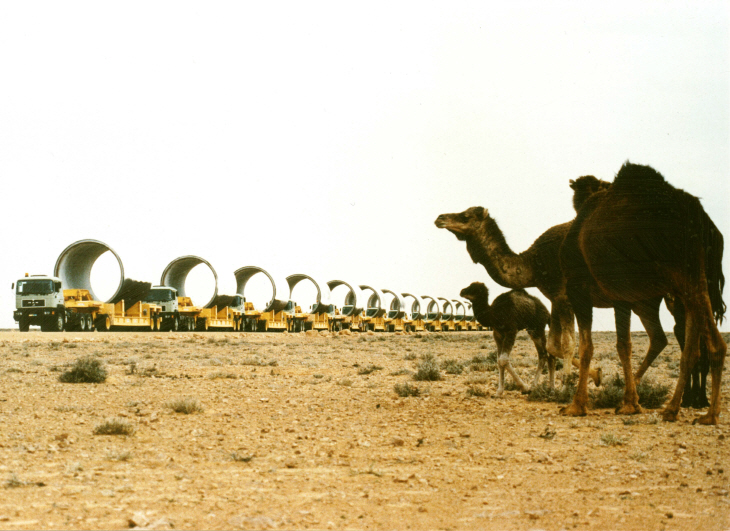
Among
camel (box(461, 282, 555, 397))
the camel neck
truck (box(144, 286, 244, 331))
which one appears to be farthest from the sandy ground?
truck (box(144, 286, 244, 331))

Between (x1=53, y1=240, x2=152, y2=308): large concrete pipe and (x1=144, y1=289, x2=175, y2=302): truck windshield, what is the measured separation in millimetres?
608

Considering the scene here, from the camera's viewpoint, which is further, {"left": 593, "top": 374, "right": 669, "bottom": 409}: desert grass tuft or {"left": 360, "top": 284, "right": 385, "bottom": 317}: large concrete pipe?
{"left": 360, "top": 284, "right": 385, "bottom": 317}: large concrete pipe

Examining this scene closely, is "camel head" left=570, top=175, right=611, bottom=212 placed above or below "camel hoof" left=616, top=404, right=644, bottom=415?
above

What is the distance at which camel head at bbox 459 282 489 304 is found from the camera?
1050 centimetres

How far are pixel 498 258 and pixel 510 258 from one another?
143 millimetres

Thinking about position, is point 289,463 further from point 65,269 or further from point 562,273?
point 65,269

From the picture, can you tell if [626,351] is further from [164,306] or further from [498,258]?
[164,306]

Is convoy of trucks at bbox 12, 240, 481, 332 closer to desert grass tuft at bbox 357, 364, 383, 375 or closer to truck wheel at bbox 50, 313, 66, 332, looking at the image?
truck wheel at bbox 50, 313, 66, 332

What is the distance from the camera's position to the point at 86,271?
115ft

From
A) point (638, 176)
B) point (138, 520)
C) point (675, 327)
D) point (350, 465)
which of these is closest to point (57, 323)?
point (675, 327)

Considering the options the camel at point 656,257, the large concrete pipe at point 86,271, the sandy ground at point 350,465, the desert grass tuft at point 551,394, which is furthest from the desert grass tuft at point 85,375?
the large concrete pipe at point 86,271

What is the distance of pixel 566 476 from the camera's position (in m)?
4.83

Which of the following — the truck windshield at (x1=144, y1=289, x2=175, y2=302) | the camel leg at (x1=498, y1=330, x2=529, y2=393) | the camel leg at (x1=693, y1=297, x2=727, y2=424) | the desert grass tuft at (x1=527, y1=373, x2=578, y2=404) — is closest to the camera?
the camel leg at (x1=693, y1=297, x2=727, y2=424)

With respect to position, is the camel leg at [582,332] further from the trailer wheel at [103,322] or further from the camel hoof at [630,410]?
the trailer wheel at [103,322]
